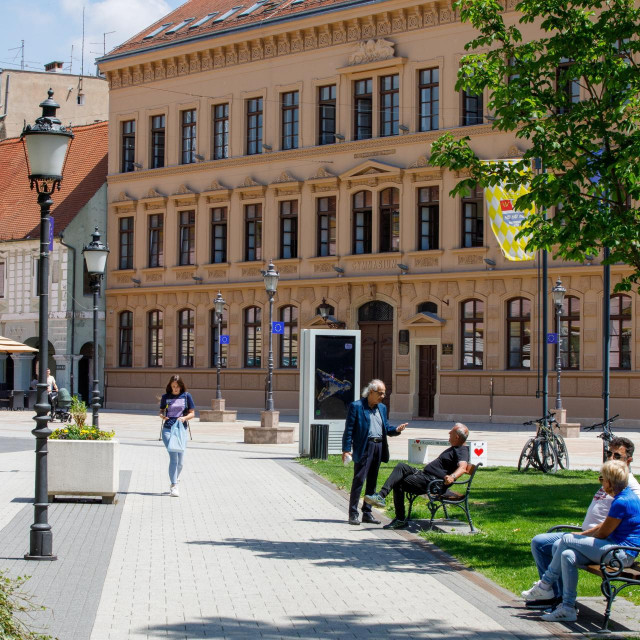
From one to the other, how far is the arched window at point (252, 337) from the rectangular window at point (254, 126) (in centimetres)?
640

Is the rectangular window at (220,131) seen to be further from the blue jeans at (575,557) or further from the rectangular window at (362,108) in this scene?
the blue jeans at (575,557)

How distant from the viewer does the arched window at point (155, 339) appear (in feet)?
160

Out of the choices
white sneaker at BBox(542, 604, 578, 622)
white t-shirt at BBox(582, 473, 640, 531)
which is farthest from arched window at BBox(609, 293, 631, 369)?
white sneaker at BBox(542, 604, 578, 622)

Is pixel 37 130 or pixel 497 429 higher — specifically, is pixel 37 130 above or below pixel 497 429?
above

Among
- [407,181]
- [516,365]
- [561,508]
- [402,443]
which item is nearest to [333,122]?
[407,181]

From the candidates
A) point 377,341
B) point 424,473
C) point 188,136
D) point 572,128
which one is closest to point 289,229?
point 377,341

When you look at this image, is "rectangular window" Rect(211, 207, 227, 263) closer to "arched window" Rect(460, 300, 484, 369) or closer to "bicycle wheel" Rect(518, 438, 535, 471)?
"arched window" Rect(460, 300, 484, 369)

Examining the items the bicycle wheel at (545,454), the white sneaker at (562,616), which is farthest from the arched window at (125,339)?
the white sneaker at (562,616)

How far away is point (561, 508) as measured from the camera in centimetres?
1538

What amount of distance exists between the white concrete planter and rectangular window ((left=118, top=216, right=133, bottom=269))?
35423 millimetres

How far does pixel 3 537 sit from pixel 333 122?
33.1m

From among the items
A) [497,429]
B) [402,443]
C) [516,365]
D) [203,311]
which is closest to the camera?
[402,443]

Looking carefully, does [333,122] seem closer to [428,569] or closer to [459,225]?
[459,225]

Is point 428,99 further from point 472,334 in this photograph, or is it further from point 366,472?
point 366,472
